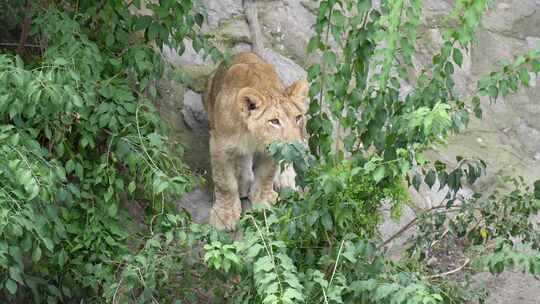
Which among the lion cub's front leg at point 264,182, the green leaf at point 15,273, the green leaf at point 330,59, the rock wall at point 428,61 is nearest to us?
the green leaf at point 15,273

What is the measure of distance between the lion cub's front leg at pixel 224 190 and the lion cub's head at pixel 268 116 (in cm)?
33

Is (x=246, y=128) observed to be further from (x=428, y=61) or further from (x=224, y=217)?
(x=428, y=61)

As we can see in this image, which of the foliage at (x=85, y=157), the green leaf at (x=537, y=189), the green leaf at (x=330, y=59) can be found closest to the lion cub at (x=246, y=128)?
the foliage at (x=85, y=157)

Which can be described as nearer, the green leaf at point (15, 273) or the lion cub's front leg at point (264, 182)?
the green leaf at point (15, 273)

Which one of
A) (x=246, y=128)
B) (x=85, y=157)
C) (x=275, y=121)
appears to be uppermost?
(x=275, y=121)

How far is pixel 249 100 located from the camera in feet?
24.1

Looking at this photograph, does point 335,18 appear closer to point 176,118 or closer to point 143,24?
point 143,24

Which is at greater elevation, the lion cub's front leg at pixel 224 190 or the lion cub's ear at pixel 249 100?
the lion cub's ear at pixel 249 100

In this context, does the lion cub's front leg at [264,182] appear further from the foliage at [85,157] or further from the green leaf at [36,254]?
the green leaf at [36,254]

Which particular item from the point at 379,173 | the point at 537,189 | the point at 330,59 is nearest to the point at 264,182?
the point at 330,59

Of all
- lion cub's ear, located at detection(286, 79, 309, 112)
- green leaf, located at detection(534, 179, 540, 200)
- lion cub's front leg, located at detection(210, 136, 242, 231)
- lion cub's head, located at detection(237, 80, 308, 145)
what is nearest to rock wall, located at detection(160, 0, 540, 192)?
lion cub's front leg, located at detection(210, 136, 242, 231)

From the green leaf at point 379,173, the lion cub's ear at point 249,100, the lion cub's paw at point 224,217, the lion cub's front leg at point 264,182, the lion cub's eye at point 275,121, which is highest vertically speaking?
the green leaf at point 379,173

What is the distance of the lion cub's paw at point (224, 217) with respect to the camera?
25.1 ft

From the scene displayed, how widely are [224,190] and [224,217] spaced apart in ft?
0.70
